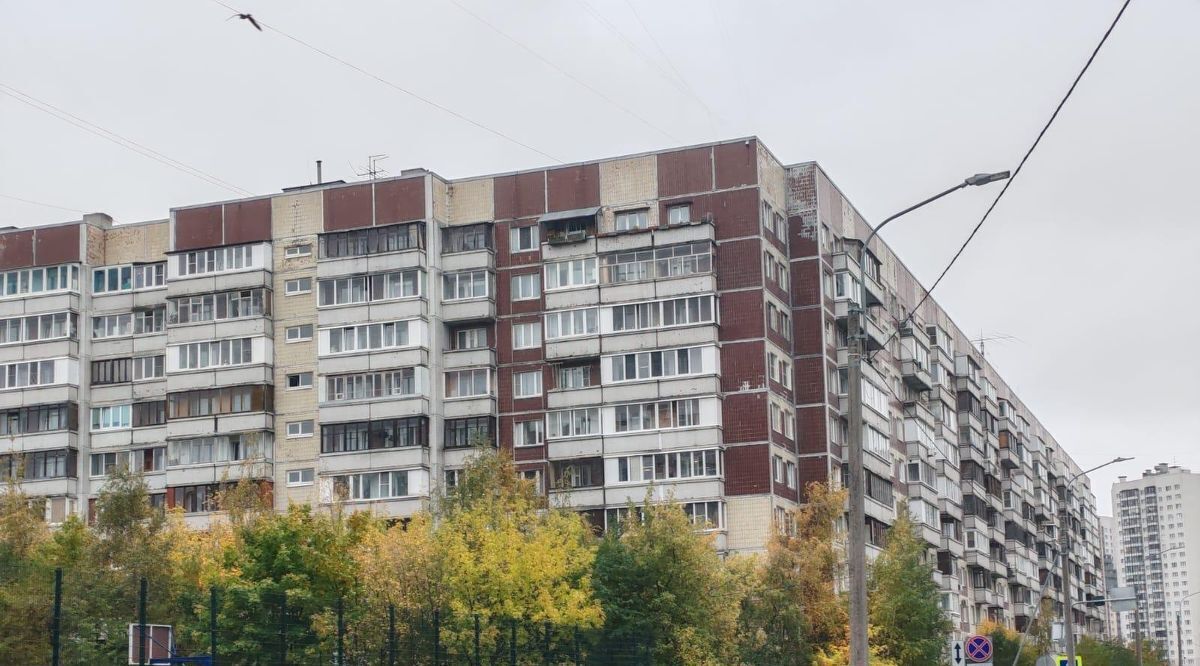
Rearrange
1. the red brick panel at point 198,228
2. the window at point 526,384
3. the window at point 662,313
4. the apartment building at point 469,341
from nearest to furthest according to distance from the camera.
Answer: the window at point 662,313, the apartment building at point 469,341, the window at point 526,384, the red brick panel at point 198,228

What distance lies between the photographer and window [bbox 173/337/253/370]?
318ft

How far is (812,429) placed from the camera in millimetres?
92125

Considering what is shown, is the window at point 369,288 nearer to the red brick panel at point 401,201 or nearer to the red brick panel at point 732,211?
the red brick panel at point 401,201

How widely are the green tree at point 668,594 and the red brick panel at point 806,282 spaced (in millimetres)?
29979

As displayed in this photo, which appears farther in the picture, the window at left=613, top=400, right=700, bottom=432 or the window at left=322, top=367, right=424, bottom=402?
the window at left=322, top=367, right=424, bottom=402

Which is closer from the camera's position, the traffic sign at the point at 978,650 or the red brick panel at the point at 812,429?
the traffic sign at the point at 978,650

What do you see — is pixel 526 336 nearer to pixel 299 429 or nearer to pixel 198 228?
pixel 299 429

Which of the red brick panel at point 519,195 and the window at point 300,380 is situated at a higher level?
the red brick panel at point 519,195

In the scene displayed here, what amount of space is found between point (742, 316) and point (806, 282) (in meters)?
7.11

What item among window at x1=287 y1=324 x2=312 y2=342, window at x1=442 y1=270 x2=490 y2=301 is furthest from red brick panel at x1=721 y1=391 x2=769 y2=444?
window at x1=287 y1=324 x2=312 y2=342

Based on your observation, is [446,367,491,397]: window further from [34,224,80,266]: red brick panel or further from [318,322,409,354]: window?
[34,224,80,266]: red brick panel

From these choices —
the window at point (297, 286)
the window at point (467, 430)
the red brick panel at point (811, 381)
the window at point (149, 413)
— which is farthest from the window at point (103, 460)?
the red brick panel at point (811, 381)

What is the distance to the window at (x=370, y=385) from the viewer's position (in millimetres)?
92312

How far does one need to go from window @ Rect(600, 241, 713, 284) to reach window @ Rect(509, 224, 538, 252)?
196 inches
